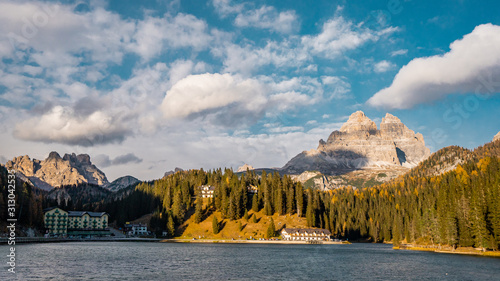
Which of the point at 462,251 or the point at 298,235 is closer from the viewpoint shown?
the point at 462,251

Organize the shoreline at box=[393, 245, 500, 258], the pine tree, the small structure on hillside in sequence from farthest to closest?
the small structure on hillside → the pine tree → the shoreline at box=[393, 245, 500, 258]

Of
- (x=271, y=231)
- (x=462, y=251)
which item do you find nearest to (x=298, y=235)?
(x=271, y=231)

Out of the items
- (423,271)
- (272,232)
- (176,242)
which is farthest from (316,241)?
(423,271)

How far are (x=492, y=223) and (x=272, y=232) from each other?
104879 mm

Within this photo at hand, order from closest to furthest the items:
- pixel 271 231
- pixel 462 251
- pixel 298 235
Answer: pixel 462 251 < pixel 271 231 < pixel 298 235

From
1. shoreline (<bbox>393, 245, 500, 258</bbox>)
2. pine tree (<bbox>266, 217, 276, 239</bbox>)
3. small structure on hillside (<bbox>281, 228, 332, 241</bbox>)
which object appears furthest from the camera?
small structure on hillside (<bbox>281, 228, 332, 241</bbox>)

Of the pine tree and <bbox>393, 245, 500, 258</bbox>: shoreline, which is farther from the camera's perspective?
the pine tree

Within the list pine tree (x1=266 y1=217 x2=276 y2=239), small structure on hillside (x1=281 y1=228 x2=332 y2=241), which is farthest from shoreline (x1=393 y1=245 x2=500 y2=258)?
pine tree (x1=266 y1=217 x2=276 y2=239)

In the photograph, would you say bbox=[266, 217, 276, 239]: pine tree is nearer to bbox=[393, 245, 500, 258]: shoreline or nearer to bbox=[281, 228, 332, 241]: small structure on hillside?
bbox=[281, 228, 332, 241]: small structure on hillside

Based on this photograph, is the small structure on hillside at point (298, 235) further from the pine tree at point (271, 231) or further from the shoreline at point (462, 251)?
the shoreline at point (462, 251)

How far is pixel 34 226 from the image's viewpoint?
19412cm

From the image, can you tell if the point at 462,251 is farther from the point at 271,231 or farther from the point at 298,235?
the point at 271,231

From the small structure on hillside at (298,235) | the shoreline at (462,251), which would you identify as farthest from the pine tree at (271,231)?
the shoreline at (462,251)

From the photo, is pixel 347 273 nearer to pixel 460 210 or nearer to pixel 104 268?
pixel 104 268
